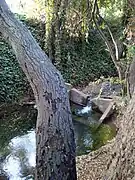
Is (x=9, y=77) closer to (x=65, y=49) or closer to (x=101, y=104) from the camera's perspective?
(x=65, y=49)

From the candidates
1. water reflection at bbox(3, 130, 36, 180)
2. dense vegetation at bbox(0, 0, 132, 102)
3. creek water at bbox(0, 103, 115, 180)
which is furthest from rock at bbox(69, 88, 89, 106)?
water reflection at bbox(3, 130, 36, 180)

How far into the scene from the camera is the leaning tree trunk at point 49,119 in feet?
8.17

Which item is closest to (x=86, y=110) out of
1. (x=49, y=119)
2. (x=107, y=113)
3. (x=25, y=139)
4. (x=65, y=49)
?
(x=107, y=113)

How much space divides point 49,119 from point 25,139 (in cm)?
373

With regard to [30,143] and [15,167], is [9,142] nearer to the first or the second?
[30,143]

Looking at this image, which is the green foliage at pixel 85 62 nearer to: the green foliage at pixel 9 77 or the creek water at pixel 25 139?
the green foliage at pixel 9 77

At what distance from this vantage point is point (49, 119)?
2580mm

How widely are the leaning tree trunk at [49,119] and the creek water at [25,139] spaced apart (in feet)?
7.60

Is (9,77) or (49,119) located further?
(9,77)

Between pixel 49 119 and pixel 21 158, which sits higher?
pixel 49 119

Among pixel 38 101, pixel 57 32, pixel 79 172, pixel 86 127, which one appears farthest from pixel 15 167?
pixel 57 32

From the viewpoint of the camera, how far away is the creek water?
5.04 metres

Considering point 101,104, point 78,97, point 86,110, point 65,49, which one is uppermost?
point 65,49

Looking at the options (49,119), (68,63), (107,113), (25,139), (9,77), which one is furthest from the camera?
(68,63)
